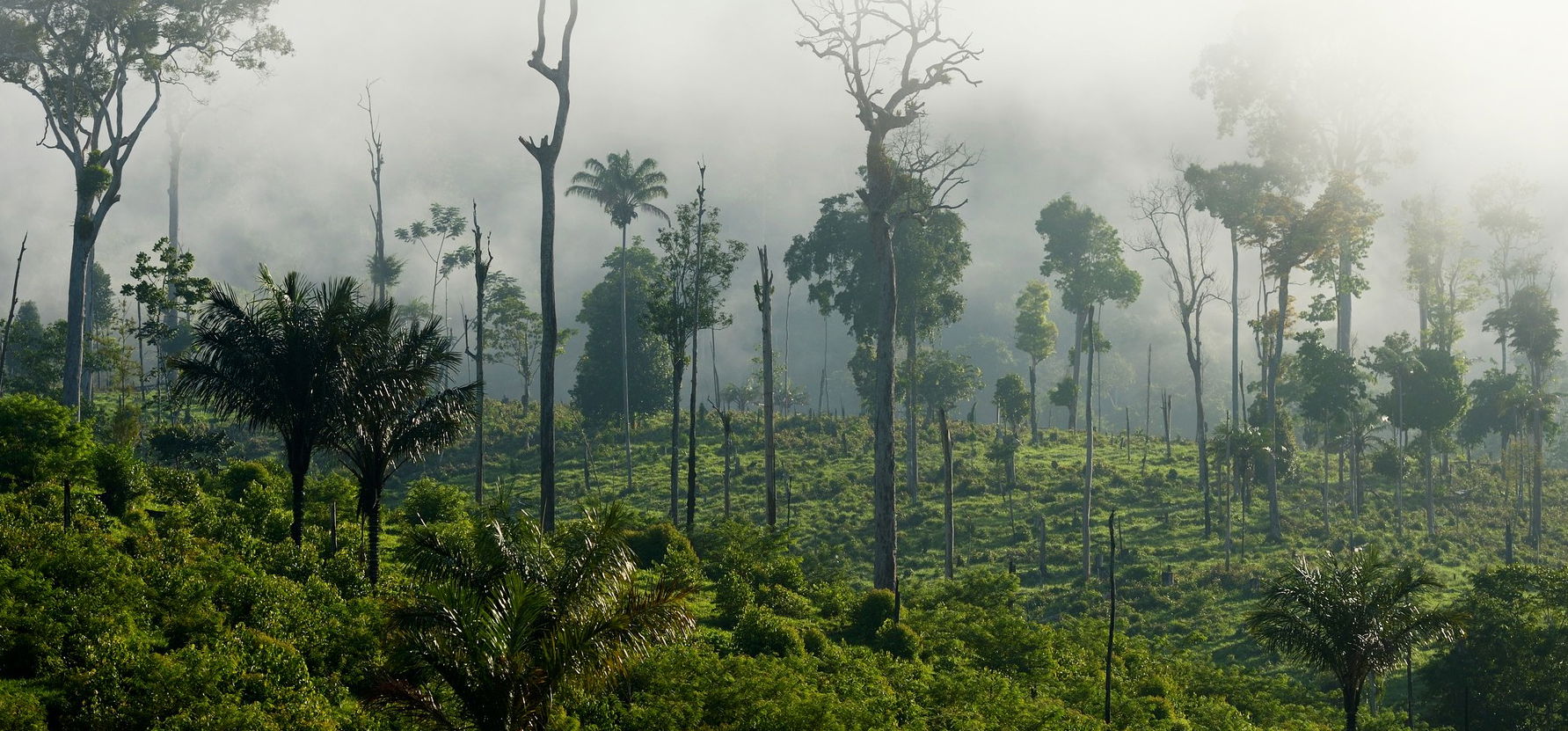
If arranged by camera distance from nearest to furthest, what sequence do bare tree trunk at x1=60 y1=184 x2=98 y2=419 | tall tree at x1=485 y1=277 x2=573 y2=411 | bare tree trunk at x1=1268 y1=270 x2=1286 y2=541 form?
bare tree trunk at x1=60 y1=184 x2=98 y2=419, bare tree trunk at x1=1268 y1=270 x2=1286 y2=541, tall tree at x1=485 y1=277 x2=573 y2=411

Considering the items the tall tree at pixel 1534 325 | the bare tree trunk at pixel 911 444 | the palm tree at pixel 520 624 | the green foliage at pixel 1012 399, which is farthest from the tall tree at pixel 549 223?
the tall tree at pixel 1534 325

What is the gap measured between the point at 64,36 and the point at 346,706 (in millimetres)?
38408

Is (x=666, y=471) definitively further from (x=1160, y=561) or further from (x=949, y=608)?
(x=949, y=608)

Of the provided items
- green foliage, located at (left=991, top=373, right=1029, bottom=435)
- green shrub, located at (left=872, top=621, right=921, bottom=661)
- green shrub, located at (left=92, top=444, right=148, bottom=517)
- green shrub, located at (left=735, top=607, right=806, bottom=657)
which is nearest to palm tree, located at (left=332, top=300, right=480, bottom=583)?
green shrub, located at (left=92, top=444, right=148, bottom=517)

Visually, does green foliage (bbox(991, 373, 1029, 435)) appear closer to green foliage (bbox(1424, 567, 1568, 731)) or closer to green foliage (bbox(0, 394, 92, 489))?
green foliage (bbox(1424, 567, 1568, 731))

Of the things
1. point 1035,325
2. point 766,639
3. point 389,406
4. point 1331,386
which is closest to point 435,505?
point 389,406

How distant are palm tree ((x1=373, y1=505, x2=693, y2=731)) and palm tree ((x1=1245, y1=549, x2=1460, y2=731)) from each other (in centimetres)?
1613

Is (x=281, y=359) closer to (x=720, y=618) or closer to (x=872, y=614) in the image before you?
(x=720, y=618)

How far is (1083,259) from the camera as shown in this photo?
73.9 m

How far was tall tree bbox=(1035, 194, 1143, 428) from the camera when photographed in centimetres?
7312

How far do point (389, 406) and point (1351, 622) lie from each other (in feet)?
65.8

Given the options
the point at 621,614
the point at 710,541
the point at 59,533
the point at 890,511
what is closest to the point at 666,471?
the point at 710,541

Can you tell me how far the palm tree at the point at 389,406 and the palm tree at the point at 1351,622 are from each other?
58.8 feet

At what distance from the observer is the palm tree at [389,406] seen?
20.4 metres
